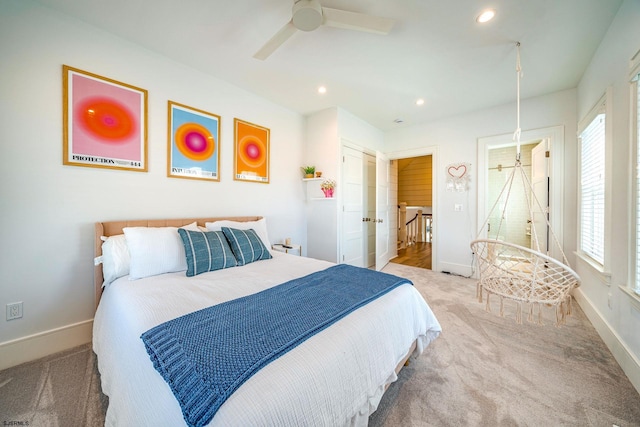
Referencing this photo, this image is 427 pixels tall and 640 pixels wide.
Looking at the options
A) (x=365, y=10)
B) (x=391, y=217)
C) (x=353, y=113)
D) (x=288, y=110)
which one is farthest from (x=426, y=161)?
(x=365, y=10)

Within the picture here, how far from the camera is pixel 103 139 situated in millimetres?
2066

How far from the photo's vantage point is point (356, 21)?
5.40ft

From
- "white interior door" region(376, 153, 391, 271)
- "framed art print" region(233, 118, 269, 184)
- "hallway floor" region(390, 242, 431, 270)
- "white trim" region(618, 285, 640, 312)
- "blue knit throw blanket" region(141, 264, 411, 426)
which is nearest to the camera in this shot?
"blue knit throw blanket" region(141, 264, 411, 426)

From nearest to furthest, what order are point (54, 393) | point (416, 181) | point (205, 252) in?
point (54, 393)
point (205, 252)
point (416, 181)

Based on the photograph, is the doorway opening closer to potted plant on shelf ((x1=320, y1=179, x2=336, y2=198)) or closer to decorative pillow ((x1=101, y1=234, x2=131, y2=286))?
potted plant on shelf ((x1=320, y1=179, x2=336, y2=198))

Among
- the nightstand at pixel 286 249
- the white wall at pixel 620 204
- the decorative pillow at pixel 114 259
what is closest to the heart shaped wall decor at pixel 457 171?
the white wall at pixel 620 204

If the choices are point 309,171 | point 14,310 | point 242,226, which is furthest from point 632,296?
point 14,310

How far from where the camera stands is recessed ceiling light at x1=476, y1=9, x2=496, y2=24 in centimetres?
183

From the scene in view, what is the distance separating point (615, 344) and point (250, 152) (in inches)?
160

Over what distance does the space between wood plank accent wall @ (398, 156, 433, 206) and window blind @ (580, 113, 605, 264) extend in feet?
12.5

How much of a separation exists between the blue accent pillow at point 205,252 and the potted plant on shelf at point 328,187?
5.95ft

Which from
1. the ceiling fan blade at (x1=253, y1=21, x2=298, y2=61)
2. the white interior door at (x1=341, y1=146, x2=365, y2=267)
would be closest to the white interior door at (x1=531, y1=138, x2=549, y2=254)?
the white interior door at (x1=341, y1=146, x2=365, y2=267)

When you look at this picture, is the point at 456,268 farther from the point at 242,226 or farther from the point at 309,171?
the point at 242,226

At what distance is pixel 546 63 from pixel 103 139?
459 cm
